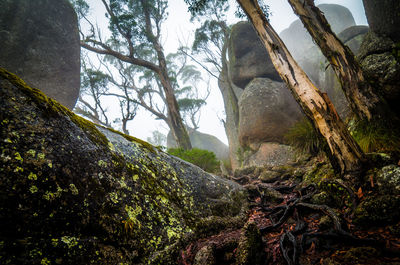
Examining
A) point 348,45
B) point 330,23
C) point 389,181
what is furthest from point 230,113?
point 330,23

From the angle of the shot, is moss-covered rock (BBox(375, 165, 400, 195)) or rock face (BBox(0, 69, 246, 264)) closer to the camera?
rock face (BBox(0, 69, 246, 264))

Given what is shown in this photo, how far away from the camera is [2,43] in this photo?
7879mm

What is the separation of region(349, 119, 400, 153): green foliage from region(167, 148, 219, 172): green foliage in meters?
5.83

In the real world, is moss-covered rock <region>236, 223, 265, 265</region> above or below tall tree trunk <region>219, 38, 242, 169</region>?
below

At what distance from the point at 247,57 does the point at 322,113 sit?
34.9 ft

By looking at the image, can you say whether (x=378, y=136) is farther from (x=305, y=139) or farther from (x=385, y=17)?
(x=305, y=139)

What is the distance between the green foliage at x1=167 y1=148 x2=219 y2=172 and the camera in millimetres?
8178

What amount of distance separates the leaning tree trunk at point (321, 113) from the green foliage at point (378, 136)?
39.8 inches

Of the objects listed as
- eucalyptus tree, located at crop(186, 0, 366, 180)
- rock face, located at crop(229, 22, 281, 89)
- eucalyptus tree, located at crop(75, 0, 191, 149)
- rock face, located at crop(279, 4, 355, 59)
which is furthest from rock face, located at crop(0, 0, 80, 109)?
rock face, located at crop(279, 4, 355, 59)

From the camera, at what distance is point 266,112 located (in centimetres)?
997

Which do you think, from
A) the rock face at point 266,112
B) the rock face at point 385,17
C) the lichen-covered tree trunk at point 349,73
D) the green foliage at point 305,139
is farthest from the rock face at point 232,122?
the lichen-covered tree trunk at point 349,73

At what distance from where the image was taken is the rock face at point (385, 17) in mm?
4215

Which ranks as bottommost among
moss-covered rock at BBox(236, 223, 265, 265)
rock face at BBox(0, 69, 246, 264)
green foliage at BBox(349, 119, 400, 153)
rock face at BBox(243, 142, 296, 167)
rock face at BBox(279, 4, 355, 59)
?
rock face at BBox(243, 142, 296, 167)

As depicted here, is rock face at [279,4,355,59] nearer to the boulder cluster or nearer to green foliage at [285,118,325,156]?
the boulder cluster
